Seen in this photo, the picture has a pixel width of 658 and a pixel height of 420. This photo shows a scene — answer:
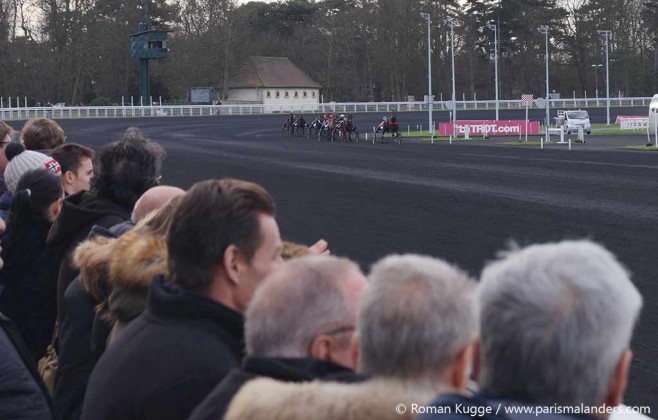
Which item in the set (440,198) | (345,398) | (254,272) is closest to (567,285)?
(345,398)

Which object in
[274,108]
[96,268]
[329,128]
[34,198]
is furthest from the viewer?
[274,108]

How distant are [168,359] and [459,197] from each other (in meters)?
17.4

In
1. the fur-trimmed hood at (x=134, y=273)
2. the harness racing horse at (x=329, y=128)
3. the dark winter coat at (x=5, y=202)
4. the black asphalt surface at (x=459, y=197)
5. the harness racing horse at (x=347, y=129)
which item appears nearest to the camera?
the fur-trimmed hood at (x=134, y=273)

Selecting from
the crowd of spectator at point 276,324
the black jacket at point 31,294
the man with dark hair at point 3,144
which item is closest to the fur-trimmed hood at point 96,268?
the crowd of spectator at point 276,324

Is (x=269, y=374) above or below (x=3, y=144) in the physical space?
below

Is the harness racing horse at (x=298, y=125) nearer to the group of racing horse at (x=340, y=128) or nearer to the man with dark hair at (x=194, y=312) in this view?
the group of racing horse at (x=340, y=128)

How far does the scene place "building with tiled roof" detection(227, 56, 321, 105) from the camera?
104 meters

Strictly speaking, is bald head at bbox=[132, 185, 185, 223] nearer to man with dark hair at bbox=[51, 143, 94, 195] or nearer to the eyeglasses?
man with dark hair at bbox=[51, 143, 94, 195]

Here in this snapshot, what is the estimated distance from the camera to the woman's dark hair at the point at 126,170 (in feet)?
18.2

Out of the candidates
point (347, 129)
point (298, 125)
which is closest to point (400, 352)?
point (347, 129)

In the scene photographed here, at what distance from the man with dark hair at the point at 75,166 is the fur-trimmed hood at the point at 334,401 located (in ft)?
13.8

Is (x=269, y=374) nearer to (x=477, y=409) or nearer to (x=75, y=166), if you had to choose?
(x=477, y=409)

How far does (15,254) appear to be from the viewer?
542cm

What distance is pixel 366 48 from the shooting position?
105750 millimetres
